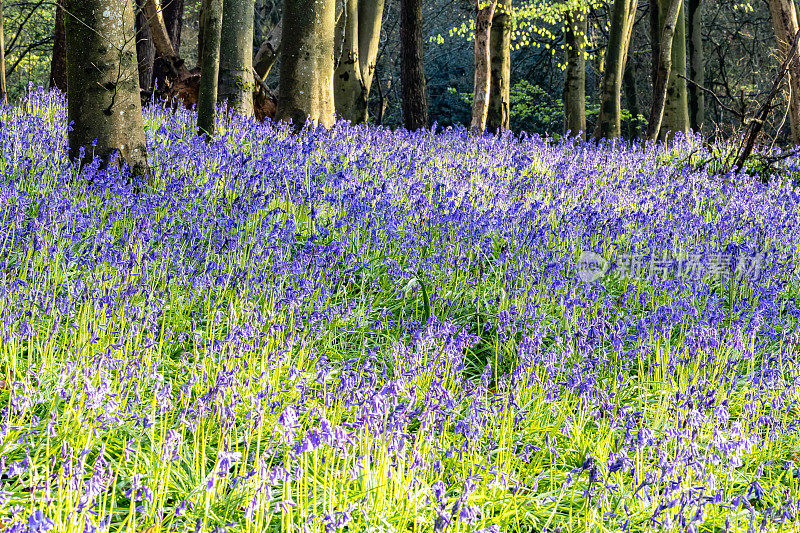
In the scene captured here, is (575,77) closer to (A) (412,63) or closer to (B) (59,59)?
(A) (412,63)

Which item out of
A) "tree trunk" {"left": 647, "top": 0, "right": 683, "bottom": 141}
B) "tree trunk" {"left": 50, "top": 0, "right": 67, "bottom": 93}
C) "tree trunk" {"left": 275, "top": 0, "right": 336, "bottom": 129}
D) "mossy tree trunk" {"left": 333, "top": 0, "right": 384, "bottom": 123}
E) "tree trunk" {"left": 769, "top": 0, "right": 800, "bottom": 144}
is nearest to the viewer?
"tree trunk" {"left": 275, "top": 0, "right": 336, "bottom": 129}

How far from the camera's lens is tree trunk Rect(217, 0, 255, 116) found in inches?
315

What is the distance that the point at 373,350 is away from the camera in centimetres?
358

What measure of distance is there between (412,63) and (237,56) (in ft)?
14.8

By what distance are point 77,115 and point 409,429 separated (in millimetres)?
3766

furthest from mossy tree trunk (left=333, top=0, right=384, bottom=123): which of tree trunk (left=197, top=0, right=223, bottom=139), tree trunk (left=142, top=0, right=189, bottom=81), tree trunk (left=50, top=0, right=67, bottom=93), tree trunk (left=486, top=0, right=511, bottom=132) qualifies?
tree trunk (left=50, top=0, right=67, bottom=93)

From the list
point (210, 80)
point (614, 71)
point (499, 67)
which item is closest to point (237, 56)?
point (210, 80)

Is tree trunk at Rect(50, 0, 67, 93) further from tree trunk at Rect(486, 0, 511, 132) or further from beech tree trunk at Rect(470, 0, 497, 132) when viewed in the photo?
tree trunk at Rect(486, 0, 511, 132)

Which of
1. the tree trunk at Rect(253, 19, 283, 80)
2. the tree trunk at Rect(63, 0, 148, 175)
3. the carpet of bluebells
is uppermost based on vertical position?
the tree trunk at Rect(253, 19, 283, 80)

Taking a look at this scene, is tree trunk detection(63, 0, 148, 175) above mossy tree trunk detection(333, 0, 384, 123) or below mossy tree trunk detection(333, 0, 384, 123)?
below

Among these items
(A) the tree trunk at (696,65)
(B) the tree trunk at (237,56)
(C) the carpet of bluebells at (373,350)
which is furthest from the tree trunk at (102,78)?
(A) the tree trunk at (696,65)

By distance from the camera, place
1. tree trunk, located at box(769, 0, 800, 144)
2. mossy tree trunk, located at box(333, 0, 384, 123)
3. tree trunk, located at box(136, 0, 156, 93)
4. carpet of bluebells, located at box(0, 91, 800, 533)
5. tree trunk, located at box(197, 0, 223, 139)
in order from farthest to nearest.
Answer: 1. tree trunk, located at box(136, 0, 156, 93)
2. mossy tree trunk, located at box(333, 0, 384, 123)
3. tree trunk, located at box(769, 0, 800, 144)
4. tree trunk, located at box(197, 0, 223, 139)
5. carpet of bluebells, located at box(0, 91, 800, 533)

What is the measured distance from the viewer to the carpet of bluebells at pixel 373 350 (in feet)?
7.39

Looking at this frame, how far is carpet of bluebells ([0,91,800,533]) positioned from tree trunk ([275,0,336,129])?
1.56 m
